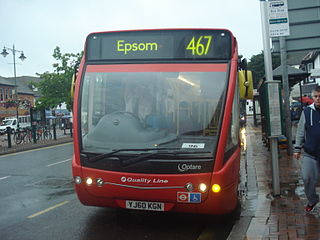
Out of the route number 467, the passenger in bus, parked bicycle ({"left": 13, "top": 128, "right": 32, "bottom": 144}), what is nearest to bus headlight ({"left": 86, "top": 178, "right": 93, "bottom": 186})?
the passenger in bus

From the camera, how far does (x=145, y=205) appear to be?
5129 mm

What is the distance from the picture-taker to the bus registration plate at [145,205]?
200 inches

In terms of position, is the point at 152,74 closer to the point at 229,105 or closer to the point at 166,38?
the point at 166,38

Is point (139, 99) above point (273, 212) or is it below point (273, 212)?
above

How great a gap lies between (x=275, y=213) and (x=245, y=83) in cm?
201

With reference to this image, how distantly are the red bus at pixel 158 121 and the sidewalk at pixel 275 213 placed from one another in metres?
0.47

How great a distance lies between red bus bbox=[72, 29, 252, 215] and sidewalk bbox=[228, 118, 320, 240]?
1.54ft

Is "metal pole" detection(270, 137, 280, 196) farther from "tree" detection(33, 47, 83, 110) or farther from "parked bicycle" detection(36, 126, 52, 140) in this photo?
"tree" detection(33, 47, 83, 110)

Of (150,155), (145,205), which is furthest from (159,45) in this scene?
(145,205)

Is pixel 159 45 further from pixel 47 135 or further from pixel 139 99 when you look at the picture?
pixel 47 135

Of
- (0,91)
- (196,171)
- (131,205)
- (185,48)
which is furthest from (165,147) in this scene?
(0,91)

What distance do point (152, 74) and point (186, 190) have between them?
175cm

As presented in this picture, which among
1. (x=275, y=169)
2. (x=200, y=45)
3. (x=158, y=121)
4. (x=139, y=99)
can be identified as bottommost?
(x=275, y=169)

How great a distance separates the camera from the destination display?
18.2 feet
